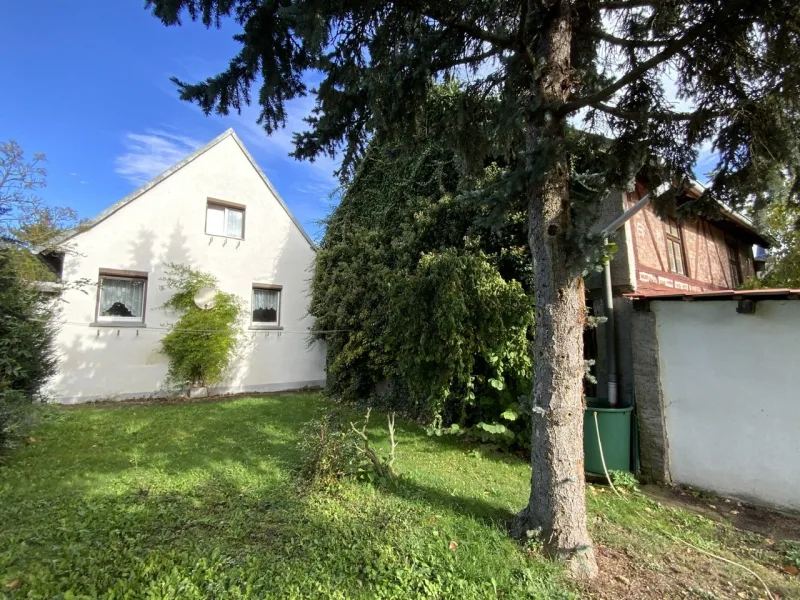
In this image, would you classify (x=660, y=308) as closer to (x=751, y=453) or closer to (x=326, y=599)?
(x=751, y=453)

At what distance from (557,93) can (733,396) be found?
159 inches

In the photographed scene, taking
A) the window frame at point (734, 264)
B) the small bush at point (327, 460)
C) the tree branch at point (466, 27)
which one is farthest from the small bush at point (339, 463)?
the window frame at point (734, 264)

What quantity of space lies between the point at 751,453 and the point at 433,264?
14.3 ft

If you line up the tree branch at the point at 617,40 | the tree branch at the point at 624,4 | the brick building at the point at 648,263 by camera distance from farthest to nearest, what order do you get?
the brick building at the point at 648,263 < the tree branch at the point at 617,40 < the tree branch at the point at 624,4

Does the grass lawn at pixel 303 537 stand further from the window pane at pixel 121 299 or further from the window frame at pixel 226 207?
the window frame at pixel 226 207

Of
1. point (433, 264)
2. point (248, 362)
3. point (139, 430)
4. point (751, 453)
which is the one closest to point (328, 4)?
point (433, 264)

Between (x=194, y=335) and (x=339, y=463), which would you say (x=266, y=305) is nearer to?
(x=194, y=335)

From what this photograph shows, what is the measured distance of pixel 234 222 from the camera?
36.8 feet

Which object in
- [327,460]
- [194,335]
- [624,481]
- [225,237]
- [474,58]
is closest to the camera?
[474,58]

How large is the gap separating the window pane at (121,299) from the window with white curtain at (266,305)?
2898mm

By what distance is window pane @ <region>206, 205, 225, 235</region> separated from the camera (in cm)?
1077

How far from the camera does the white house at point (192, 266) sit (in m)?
8.77

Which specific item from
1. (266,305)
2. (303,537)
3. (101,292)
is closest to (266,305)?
(266,305)

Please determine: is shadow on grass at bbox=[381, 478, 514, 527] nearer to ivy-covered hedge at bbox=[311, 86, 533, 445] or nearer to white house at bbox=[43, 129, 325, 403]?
ivy-covered hedge at bbox=[311, 86, 533, 445]
